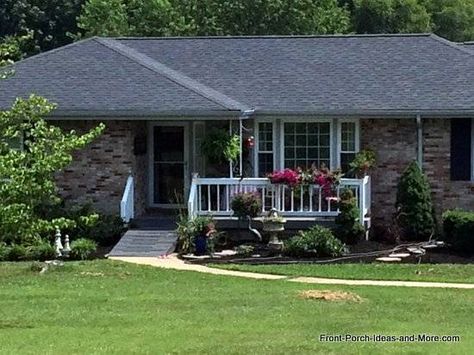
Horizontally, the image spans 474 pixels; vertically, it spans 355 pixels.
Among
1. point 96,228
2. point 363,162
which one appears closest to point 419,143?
point 363,162

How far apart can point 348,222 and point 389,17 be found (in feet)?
123

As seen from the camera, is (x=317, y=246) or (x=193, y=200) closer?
(x=317, y=246)

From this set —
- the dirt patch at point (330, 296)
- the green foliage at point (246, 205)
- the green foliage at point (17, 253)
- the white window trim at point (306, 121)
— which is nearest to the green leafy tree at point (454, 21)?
the white window trim at point (306, 121)

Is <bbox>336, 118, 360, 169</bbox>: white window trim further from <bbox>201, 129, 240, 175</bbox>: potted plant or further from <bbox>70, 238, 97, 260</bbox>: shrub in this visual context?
<bbox>70, 238, 97, 260</bbox>: shrub

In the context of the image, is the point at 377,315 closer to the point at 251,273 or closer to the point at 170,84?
the point at 251,273

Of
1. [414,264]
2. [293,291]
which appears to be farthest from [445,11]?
[293,291]

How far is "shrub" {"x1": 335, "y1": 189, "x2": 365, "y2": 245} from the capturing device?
2211cm

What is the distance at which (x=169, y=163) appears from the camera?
25.4 metres

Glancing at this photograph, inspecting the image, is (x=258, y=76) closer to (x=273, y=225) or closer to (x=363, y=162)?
(x=363, y=162)

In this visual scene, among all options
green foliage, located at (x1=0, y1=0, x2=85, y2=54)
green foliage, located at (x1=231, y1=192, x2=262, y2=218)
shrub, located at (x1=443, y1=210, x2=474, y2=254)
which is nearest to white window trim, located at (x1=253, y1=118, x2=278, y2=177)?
green foliage, located at (x1=231, y1=192, x2=262, y2=218)

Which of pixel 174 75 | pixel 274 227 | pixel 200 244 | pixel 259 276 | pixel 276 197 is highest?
pixel 174 75

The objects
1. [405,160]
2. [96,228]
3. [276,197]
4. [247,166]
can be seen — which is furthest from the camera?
[247,166]

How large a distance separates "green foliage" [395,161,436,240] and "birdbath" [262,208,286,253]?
102 inches

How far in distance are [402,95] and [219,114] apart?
432 centimetres
